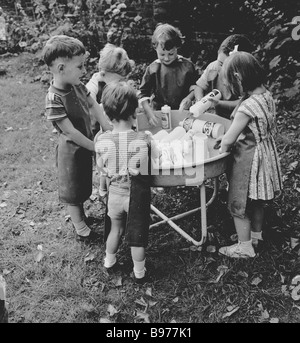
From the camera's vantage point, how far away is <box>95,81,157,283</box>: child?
281 centimetres

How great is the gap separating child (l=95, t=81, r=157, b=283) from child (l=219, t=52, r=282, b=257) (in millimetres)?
654

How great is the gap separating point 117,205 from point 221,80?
1.52 meters

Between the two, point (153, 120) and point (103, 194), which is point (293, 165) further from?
point (103, 194)

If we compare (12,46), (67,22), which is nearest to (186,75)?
(67,22)

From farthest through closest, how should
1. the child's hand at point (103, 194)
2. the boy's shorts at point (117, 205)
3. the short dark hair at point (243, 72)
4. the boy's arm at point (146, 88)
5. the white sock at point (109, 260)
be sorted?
the child's hand at point (103, 194)
the boy's arm at point (146, 88)
the white sock at point (109, 260)
the boy's shorts at point (117, 205)
the short dark hair at point (243, 72)

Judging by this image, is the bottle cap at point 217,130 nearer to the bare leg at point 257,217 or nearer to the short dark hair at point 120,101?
the bare leg at point 257,217

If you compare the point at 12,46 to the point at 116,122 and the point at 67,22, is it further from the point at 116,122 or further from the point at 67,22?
the point at 116,122

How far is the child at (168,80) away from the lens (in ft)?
12.5

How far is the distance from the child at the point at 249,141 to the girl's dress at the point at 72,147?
3.58 feet

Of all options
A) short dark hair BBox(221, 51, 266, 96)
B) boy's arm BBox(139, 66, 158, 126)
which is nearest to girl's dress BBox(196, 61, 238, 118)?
boy's arm BBox(139, 66, 158, 126)

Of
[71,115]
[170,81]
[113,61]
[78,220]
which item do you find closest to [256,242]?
[78,220]

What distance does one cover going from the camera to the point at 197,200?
4.29 meters

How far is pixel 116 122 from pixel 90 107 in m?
0.70

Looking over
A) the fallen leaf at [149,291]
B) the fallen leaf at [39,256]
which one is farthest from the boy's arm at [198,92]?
the fallen leaf at [39,256]
